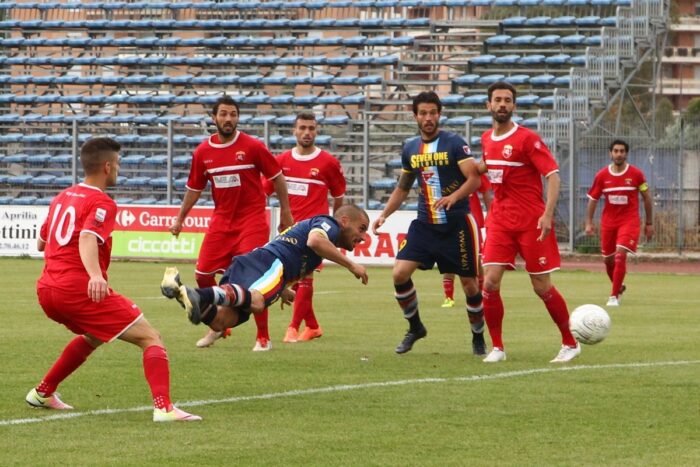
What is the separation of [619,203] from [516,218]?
8.79m

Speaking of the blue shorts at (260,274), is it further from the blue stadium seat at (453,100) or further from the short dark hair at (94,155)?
the blue stadium seat at (453,100)

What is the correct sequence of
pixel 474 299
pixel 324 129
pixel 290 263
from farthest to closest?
pixel 324 129, pixel 474 299, pixel 290 263

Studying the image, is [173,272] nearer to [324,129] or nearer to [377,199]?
[377,199]

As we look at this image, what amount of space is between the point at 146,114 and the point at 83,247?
29425 mm

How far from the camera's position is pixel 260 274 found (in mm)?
9188

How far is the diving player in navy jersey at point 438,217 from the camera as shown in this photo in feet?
37.7

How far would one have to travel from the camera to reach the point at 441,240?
11.6m

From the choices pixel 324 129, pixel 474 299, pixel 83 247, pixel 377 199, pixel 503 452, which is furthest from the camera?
pixel 324 129

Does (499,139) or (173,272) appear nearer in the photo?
(173,272)

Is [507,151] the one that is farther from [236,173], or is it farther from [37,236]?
[37,236]

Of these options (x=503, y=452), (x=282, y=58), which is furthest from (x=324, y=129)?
(x=503, y=452)

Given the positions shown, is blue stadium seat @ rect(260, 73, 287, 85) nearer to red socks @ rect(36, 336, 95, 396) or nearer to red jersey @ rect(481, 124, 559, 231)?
red jersey @ rect(481, 124, 559, 231)

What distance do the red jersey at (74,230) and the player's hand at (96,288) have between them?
0.78 ft

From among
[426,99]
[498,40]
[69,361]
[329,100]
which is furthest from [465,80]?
[69,361]
